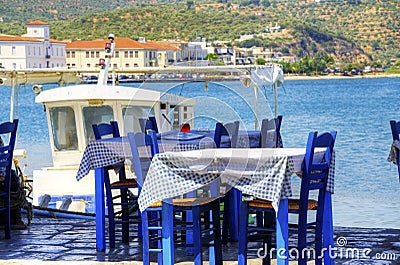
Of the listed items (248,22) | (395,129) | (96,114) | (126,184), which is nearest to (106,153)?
(126,184)

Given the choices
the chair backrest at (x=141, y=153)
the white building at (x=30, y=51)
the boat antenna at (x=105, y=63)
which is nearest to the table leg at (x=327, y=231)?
the chair backrest at (x=141, y=153)

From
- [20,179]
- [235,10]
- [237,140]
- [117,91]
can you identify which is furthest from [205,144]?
[235,10]

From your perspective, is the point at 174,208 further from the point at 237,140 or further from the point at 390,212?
the point at 390,212

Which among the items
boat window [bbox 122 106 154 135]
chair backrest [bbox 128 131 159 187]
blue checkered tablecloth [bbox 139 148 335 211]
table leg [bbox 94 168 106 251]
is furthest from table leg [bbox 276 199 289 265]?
boat window [bbox 122 106 154 135]

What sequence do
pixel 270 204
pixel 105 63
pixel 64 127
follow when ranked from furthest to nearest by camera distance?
pixel 105 63
pixel 64 127
pixel 270 204

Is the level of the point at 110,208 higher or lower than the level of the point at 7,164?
lower

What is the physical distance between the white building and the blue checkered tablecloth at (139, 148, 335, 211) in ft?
178

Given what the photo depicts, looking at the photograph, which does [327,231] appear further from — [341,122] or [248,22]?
[248,22]

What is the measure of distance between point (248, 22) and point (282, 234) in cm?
6659

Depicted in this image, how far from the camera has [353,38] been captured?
67.6 metres

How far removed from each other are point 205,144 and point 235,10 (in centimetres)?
6955

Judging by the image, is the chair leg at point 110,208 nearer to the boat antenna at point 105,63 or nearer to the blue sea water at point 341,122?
the blue sea water at point 341,122

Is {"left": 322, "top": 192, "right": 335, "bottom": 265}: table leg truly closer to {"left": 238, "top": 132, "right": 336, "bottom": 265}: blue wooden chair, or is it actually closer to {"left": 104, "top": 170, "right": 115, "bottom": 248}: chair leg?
{"left": 238, "top": 132, "right": 336, "bottom": 265}: blue wooden chair

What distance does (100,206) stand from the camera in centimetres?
565
